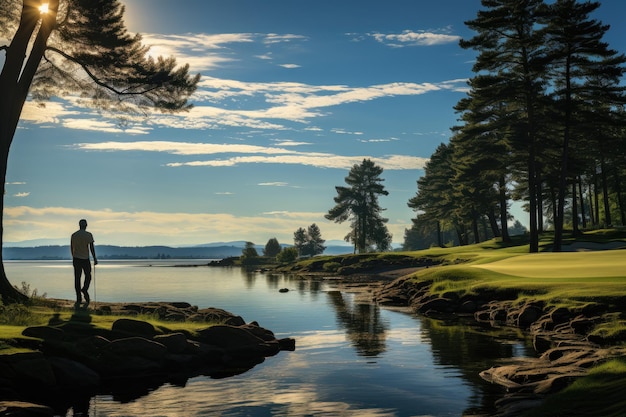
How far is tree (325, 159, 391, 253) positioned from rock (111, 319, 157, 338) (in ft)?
320

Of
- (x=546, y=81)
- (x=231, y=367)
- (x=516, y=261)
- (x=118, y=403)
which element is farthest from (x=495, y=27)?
(x=118, y=403)

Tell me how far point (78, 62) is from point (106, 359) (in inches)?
Result: 642

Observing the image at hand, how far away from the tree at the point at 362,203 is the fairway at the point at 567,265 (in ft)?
228

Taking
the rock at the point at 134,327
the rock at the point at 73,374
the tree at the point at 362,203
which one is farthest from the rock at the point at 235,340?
the tree at the point at 362,203

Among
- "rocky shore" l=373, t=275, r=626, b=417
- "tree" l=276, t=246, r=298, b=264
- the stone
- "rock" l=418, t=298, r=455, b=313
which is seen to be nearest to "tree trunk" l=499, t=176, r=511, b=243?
"rocky shore" l=373, t=275, r=626, b=417

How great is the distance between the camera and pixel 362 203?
116 m

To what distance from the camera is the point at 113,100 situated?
3022cm

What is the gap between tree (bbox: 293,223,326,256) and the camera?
152 meters

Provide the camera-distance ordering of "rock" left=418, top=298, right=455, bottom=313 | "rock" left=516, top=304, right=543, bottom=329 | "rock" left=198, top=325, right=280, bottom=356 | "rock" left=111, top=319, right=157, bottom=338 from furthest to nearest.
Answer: "rock" left=418, top=298, right=455, bottom=313, "rock" left=516, top=304, right=543, bottom=329, "rock" left=198, top=325, right=280, bottom=356, "rock" left=111, top=319, right=157, bottom=338

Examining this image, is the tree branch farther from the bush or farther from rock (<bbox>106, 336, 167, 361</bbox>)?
the bush

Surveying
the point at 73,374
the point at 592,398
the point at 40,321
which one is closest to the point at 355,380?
the point at 592,398

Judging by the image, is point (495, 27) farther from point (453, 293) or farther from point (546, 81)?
point (453, 293)

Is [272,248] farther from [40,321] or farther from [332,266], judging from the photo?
[40,321]

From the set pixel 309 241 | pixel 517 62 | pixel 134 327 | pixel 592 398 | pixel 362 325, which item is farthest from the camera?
pixel 309 241
